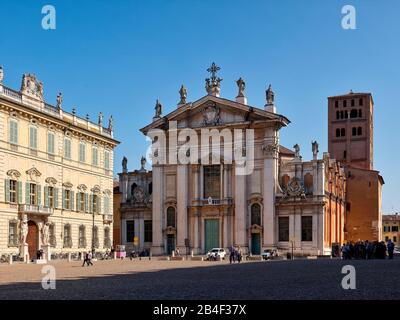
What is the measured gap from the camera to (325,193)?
197 feet

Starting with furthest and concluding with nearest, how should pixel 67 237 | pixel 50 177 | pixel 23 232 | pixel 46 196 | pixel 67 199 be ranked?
pixel 67 199 → pixel 67 237 → pixel 50 177 → pixel 46 196 → pixel 23 232

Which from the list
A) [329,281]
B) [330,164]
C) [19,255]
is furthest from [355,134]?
[329,281]

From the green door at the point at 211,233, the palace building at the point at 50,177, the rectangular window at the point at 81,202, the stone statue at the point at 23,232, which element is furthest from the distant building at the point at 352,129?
the stone statue at the point at 23,232

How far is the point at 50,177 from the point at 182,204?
663 inches

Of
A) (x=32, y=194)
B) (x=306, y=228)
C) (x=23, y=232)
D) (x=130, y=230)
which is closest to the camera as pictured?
(x=23, y=232)

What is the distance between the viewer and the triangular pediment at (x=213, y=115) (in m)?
60.5

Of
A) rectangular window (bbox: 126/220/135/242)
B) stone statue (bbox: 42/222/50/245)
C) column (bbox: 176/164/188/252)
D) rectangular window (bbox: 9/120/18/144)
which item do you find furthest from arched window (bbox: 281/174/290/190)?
rectangular window (bbox: 9/120/18/144)

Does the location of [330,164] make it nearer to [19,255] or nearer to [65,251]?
[65,251]

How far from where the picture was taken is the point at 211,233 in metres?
62.5

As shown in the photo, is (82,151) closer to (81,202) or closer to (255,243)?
(81,202)

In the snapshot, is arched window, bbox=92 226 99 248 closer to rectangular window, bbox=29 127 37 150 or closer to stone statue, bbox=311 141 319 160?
rectangular window, bbox=29 127 37 150

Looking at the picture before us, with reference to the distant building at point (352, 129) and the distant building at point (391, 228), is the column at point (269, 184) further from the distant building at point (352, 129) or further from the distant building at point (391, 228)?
the distant building at point (391, 228)

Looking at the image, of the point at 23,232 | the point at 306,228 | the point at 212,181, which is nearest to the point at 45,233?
the point at 23,232
